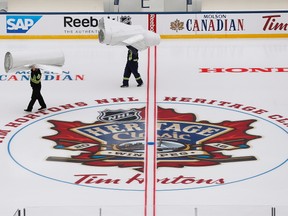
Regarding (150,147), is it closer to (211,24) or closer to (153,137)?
(153,137)

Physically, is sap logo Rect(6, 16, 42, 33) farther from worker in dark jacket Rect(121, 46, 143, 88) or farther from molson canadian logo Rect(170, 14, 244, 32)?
worker in dark jacket Rect(121, 46, 143, 88)

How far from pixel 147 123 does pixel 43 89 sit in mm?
2847

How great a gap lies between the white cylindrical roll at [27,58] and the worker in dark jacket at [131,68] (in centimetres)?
130

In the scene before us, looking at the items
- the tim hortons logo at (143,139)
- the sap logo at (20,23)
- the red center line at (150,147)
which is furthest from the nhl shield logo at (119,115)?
the sap logo at (20,23)

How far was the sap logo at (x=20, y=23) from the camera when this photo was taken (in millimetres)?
19469

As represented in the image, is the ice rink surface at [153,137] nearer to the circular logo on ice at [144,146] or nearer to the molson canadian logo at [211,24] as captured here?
the circular logo on ice at [144,146]

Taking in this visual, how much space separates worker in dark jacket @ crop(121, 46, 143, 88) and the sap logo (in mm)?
4635

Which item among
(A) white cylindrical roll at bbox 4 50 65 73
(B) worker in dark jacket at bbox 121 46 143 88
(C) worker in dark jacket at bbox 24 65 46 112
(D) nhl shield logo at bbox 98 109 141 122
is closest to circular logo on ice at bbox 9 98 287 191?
(D) nhl shield logo at bbox 98 109 141 122

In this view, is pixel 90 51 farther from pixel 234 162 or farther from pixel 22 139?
pixel 234 162

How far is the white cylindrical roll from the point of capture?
14.4 meters

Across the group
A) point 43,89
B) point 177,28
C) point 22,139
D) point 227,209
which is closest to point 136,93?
point 43,89

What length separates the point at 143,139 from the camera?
1250 cm

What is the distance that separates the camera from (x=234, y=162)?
1156cm

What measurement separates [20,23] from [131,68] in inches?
190
